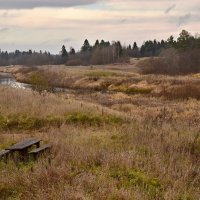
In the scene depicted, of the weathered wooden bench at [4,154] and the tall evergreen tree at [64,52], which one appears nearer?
the weathered wooden bench at [4,154]

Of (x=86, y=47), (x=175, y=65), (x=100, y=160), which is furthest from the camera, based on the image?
(x=86, y=47)

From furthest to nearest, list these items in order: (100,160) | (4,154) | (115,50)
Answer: (115,50) → (4,154) → (100,160)

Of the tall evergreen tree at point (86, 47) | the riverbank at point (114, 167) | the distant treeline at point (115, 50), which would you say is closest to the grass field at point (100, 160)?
the riverbank at point (114, 167)

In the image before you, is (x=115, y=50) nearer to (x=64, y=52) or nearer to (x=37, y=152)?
(x=64, y=52)

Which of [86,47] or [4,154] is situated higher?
[86,47]

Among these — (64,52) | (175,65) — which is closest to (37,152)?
(175,65)

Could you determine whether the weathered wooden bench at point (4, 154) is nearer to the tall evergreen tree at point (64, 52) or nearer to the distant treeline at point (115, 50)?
the distant treeline at point (115, 50)

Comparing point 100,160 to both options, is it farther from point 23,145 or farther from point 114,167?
point 23,145

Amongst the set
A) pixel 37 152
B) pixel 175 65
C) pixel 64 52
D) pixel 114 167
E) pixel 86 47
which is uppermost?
pixel 86 47

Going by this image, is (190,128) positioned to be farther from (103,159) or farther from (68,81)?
(68,81)

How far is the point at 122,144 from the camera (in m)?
11.4


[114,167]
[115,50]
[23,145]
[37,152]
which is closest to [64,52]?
[115,50]

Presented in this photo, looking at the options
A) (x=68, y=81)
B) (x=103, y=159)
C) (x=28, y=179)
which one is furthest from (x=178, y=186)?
(x=68, y=81)

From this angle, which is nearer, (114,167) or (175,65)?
(114,167)
